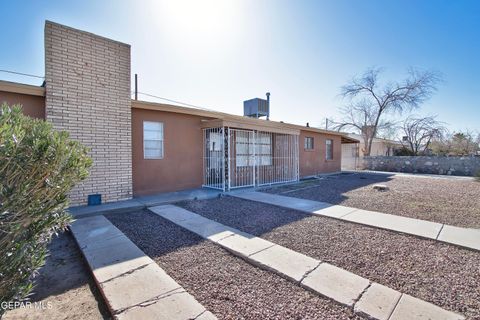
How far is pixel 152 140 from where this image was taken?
721cm

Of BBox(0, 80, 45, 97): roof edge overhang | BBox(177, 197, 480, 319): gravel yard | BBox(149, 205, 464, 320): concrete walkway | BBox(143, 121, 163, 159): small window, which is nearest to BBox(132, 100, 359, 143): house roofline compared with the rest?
BBox(143, 121, 163, 159): small window

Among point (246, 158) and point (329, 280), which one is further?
point (246, 158)

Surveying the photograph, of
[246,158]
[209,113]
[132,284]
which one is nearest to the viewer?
[132,284]

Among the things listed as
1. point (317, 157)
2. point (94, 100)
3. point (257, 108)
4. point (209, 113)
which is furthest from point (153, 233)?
point (317, 157)

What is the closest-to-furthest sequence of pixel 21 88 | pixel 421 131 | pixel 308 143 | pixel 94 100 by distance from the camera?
1. pixel 21 88
2. pixel 94 100
3. pixel 308 143
4. pixel 421 131

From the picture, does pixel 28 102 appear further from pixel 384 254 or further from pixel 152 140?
pixel 384 254

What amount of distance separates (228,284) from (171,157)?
565 centimetres

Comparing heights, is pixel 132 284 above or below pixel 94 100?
below

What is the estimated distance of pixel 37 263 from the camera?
1.69m

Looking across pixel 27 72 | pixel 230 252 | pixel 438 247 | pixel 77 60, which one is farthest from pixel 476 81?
pixel 27 72

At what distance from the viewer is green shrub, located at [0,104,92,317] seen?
4.98ft

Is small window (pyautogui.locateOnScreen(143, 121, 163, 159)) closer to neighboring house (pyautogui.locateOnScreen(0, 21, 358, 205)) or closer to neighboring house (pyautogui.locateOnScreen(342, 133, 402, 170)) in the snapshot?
neighboring house (pyautogui.locateOnScreen(0, 21, 358, 205))

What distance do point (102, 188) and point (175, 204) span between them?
1974 millimetres

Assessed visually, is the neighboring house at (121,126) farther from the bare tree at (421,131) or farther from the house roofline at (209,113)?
the bare tree at (421,131)
